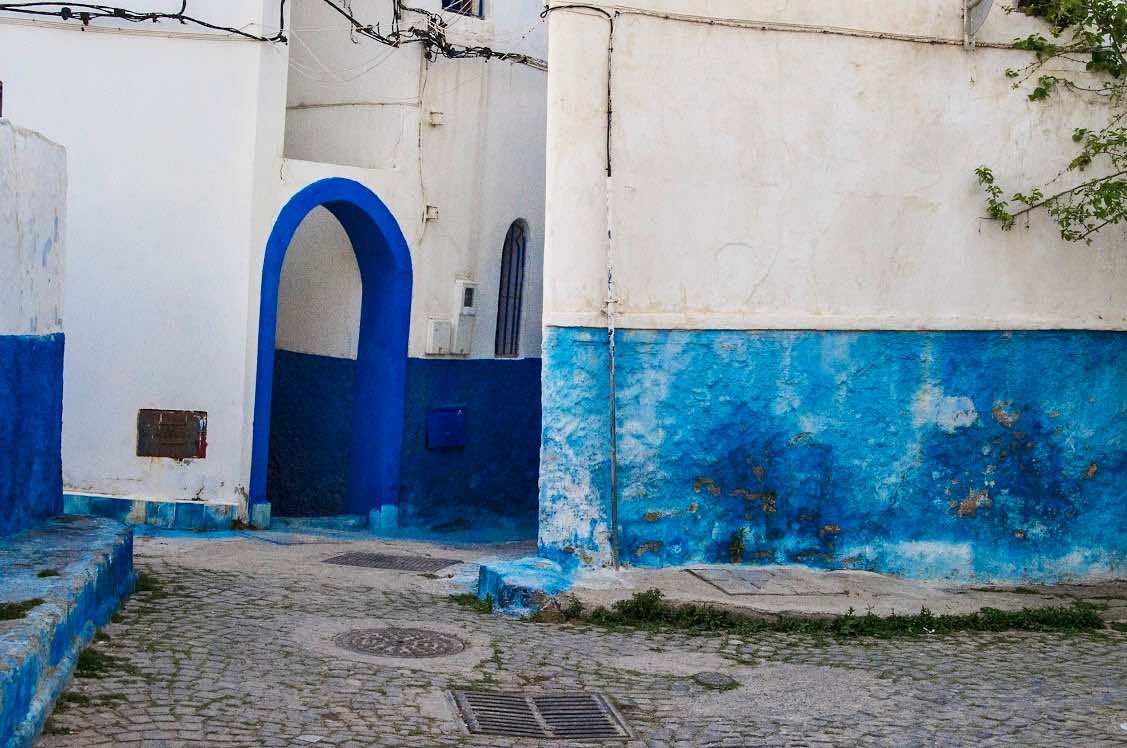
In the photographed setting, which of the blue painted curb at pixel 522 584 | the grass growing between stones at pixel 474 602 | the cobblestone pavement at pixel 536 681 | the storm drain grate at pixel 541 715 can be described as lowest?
the storm drain grate at pixel 541 715

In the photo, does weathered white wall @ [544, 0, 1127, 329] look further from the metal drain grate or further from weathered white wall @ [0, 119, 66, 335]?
weathered white wall @ [0, 119, 66, 335]

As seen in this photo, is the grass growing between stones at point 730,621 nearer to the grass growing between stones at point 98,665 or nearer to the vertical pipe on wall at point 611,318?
the vertical pipe on wall at point 611,318

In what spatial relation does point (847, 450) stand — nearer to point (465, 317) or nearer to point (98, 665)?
point (98, 665)

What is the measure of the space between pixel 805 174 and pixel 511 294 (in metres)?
5.64

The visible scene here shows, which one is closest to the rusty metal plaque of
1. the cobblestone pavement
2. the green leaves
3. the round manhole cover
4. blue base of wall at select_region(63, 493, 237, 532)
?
blue base of wall at select_region(63, 493, 237, 532)

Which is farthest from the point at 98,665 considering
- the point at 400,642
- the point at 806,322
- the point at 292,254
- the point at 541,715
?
the point at 292,254

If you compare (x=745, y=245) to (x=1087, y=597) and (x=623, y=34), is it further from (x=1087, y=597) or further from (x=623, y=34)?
(x=1087, y=597)

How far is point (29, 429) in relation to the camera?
7.47 meters

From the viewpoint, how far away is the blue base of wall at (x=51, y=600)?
4777mm

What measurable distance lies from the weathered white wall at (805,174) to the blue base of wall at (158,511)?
15.3 ft

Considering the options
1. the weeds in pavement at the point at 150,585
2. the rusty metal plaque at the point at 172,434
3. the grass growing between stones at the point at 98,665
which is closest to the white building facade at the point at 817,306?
the weeds in pavement at the point at 150,585

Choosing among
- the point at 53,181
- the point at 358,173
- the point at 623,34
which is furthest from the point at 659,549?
the point at 358,173

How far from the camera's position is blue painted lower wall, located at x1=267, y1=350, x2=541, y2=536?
12.9m

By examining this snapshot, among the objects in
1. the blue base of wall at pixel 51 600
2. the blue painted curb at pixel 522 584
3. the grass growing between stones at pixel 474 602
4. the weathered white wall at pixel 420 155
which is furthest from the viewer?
the weathered white wall at pixel 420 155
